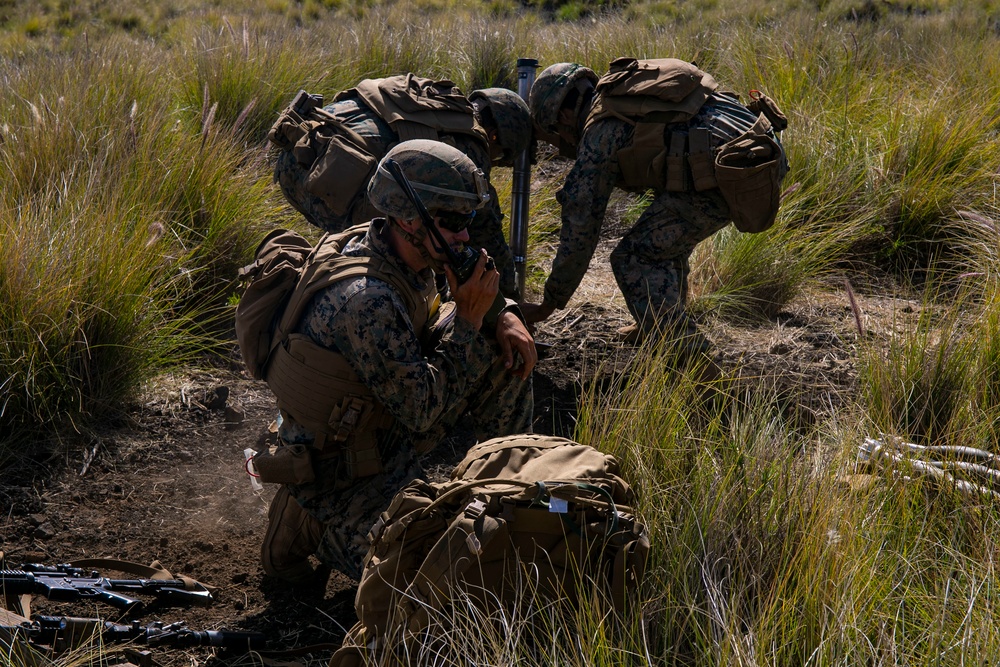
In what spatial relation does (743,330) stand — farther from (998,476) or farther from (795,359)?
(998,476)

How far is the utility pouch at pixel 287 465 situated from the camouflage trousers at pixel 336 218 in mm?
1514

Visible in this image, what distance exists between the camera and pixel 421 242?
2.92 metres

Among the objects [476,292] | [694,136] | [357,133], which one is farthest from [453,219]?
[694,136]

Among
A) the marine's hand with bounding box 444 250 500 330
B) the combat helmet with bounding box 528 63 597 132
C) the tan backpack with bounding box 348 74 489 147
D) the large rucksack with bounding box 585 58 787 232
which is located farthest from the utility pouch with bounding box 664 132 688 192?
the marine's hand with bounding box 444 250 500 330

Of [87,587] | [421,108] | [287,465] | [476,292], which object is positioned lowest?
[87,587]

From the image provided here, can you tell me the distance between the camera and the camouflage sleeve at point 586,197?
4.27 m

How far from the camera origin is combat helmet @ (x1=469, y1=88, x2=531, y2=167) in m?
4.51

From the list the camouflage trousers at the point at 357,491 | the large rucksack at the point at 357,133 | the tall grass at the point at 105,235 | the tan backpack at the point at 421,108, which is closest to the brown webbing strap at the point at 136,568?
the camouflage trousers at the point at 357,491

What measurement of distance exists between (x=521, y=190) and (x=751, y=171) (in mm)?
1205

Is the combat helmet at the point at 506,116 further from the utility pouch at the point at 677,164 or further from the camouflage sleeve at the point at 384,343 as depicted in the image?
the camouflage sleeve at the point at 384,343

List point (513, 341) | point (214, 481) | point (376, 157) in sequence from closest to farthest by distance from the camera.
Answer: point (513, 341), point (214, 481), point (376, 157)

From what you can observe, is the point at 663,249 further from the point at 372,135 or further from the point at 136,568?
the point at 136,568

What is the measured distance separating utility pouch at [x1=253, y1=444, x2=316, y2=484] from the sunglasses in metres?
0.86

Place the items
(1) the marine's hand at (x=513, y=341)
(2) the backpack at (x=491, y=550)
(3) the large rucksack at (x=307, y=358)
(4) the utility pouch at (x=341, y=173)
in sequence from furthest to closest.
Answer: (4) the utility pouch at (x=341, y=173), (1) the marine's hand at (x=513, y=341), (3) the large rucksack at (x=307, y=358), (2) the backpack at (x=491, y=550)
